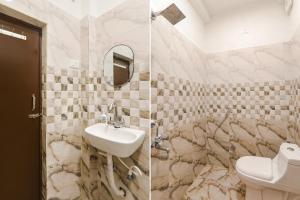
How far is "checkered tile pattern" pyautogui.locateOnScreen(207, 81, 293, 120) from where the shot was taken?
1.92 meters

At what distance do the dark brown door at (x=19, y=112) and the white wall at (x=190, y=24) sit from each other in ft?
3.91

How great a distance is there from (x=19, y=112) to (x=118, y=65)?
0.89 metres

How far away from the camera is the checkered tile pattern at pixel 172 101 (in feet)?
4.30

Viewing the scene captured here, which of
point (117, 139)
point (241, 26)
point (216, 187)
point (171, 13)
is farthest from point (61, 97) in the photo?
point (241, 26)

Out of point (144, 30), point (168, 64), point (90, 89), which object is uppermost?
point (144, 30)

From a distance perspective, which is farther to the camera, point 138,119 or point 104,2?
point 104,2

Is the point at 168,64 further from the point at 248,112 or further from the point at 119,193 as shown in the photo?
the point at 248,112

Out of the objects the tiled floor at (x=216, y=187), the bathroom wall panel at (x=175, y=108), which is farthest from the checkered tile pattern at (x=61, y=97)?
the tiled floor at (x=216, y=187)

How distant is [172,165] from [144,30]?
46.8 inches

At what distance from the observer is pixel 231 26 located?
2.23 metres

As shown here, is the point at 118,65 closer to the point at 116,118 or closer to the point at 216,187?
the point at 116,118

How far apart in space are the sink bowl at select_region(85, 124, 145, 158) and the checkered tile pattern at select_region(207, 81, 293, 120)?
1.50m

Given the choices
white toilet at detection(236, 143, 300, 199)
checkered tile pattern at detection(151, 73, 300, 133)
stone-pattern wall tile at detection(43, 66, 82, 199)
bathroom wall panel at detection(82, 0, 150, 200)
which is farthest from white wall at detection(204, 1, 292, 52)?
stone-pattern wall tile at detection(43, 66, 82, 199)

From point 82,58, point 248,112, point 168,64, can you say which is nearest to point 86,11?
point 82,58
